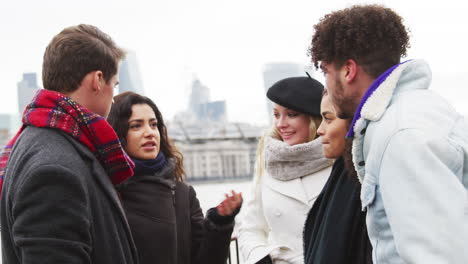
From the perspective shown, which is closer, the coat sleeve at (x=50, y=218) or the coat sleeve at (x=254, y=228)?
the coat sleeve at (x=50, y=218)

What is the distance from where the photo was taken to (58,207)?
1360 millimetres

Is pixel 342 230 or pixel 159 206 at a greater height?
pixel 342 230

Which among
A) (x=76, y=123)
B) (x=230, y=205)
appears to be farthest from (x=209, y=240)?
(x=76, y=123)

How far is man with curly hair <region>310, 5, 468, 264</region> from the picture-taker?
3.37 ft

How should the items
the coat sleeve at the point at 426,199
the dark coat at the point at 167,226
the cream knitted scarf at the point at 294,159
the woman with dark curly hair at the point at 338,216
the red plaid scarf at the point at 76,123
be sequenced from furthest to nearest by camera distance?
the cream knitted scarf at the point at 294,159, the dark coat at the point at 167,226, the woman with dark curly hair at the point at 338,216, the red plaid scarf at the point at 76,123, the coat sleeve at the point at 426,199

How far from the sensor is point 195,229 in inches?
98.8

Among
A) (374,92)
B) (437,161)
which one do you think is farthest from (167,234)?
(437,161)

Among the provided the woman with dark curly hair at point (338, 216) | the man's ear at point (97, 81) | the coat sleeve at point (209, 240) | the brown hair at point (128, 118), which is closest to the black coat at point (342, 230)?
the woman with dark curly hair at point (338, 216)

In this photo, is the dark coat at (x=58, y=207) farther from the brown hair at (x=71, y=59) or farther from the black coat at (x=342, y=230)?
the black coat at (x=342, y=230)

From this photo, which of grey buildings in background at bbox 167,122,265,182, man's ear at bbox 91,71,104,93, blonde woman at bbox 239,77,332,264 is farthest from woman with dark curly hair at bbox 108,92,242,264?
grey buildings in background at bbox 167,122,265,182

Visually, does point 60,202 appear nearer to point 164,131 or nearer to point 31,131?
point 31,131

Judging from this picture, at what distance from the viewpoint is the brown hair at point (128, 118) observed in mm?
2503

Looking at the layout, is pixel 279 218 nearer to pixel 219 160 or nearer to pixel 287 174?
pixel 287 174

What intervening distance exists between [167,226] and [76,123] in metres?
0.95
